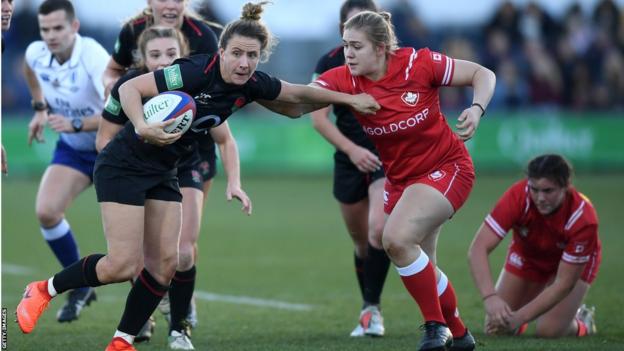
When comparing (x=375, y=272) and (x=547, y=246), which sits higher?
(x=547, y=246)

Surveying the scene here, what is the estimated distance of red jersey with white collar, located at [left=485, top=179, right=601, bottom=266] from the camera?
7059 mm

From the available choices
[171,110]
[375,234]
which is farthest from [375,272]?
[171,110]

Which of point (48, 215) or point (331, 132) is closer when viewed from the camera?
point (331, 132)

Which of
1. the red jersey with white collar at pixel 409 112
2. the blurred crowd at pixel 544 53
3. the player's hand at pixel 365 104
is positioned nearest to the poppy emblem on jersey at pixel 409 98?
the red jersey with white collar at pixel 409 112

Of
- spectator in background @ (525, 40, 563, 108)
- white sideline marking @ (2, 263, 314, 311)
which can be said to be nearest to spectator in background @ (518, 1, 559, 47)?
spectator in background @ (525, 40, 563, 108)

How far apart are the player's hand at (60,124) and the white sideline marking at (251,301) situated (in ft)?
7.19

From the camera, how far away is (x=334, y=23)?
2325 cm

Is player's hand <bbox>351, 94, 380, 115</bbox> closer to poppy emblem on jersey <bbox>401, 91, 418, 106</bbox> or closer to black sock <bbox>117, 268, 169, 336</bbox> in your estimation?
poppy emblem on jersey <bbox>401, 91, 418, 106</bbox>

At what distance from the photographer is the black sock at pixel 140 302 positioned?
602cm

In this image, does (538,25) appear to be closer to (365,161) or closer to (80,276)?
(365,161)

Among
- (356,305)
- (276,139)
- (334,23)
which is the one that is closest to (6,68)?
(276,139)

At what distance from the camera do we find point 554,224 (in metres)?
7.21

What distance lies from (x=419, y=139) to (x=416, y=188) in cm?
32

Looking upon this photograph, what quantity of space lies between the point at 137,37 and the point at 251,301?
8.93 ft
